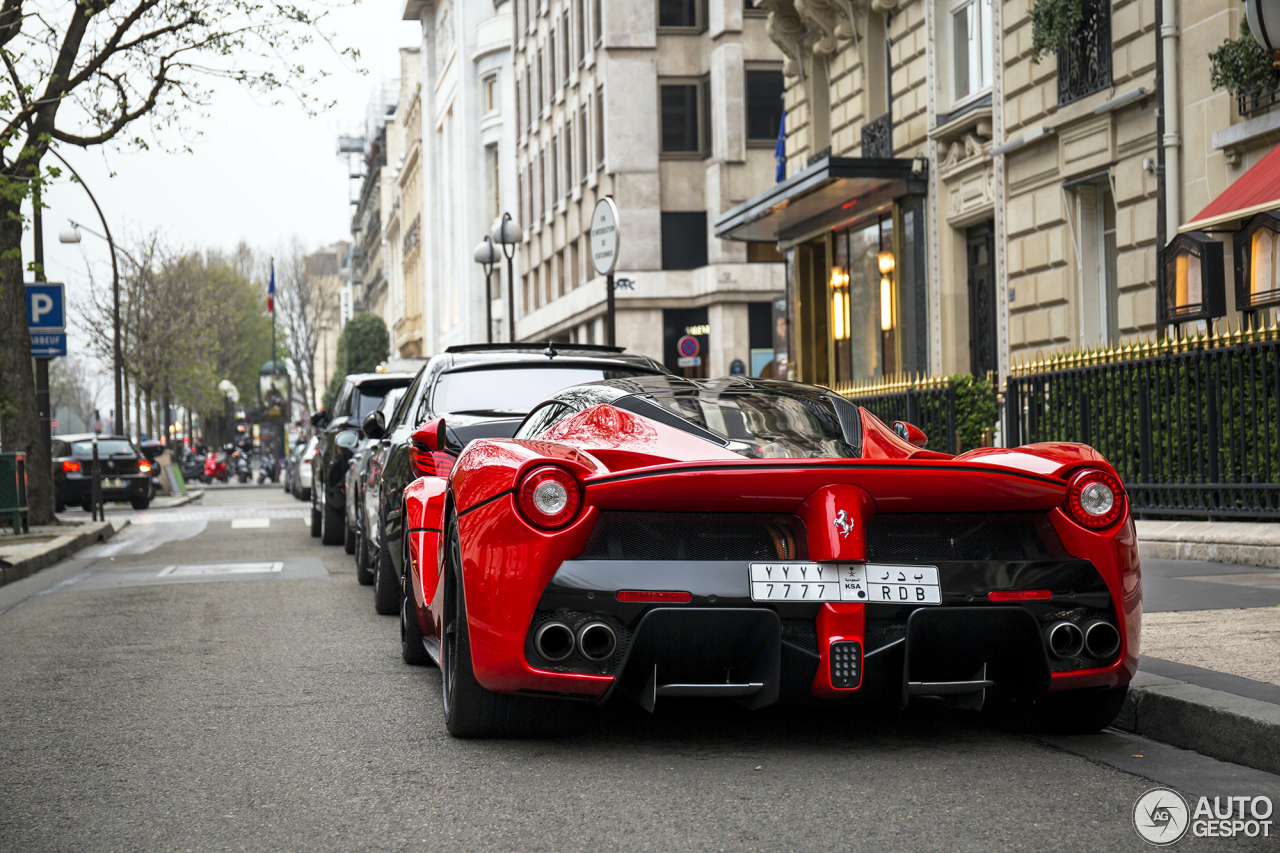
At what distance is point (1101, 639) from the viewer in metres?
4.59

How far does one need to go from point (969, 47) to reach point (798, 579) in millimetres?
17246

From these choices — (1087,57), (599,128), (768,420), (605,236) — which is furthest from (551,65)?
(768,420)

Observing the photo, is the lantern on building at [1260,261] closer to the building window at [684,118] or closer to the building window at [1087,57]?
the building window at [1087,57]

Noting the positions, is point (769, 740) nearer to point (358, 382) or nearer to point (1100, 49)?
point (358, 382)

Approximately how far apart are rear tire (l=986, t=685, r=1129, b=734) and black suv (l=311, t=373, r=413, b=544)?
9061 millimetres

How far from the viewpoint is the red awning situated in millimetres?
11422

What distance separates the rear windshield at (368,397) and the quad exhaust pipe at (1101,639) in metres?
11.0

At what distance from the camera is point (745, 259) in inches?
1610

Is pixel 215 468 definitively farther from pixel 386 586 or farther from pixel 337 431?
pixel 386 586

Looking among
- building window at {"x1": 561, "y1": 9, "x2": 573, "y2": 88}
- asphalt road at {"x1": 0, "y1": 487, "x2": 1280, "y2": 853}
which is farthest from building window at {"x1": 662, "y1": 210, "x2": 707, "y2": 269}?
asphalt road at {"x1": 0, "y1": 487, "x2": 1280, "y2": 853}

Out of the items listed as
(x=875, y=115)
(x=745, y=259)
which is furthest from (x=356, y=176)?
(x=875, y=115)

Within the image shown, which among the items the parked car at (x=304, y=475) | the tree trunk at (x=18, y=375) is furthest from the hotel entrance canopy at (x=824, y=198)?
the tree trunk at (x=18, y=375)

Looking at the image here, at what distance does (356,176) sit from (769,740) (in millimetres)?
145001

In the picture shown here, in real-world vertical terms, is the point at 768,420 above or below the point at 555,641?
above
